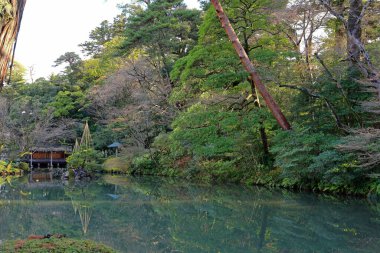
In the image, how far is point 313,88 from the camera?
12.0 metres

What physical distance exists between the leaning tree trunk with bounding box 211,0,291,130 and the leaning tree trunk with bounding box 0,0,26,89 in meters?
9.60

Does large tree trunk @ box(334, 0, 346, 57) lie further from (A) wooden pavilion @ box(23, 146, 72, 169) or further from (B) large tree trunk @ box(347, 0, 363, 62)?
(A) wooden pavilion @ box(23, 146, 72, 169)

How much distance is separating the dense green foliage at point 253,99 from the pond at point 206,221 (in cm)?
136

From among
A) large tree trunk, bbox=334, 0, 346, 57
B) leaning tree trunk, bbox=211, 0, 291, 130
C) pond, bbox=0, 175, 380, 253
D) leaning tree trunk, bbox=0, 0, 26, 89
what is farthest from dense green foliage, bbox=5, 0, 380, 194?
leaning tree trunk, bbox=0, 0, 26, 89

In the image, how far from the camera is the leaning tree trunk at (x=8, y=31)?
2.15 m

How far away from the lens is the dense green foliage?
1081 centimetres

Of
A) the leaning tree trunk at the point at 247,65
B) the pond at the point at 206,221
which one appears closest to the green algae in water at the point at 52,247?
the pond at the point at 206,221

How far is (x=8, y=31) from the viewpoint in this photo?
7.19 ft

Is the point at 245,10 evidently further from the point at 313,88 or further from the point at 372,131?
the point at 372,131

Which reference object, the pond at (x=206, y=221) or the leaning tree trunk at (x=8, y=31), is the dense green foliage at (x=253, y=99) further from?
the leaning tree trunk at (x=8, y=31)

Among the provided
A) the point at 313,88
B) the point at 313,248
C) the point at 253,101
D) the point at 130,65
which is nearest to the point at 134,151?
the point at 130,65

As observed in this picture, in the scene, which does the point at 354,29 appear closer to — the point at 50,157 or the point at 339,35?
the point at 339,35

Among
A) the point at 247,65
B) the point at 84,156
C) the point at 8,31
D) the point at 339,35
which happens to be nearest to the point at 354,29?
the point at 247,65

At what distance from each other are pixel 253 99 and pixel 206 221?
6.38 metres
